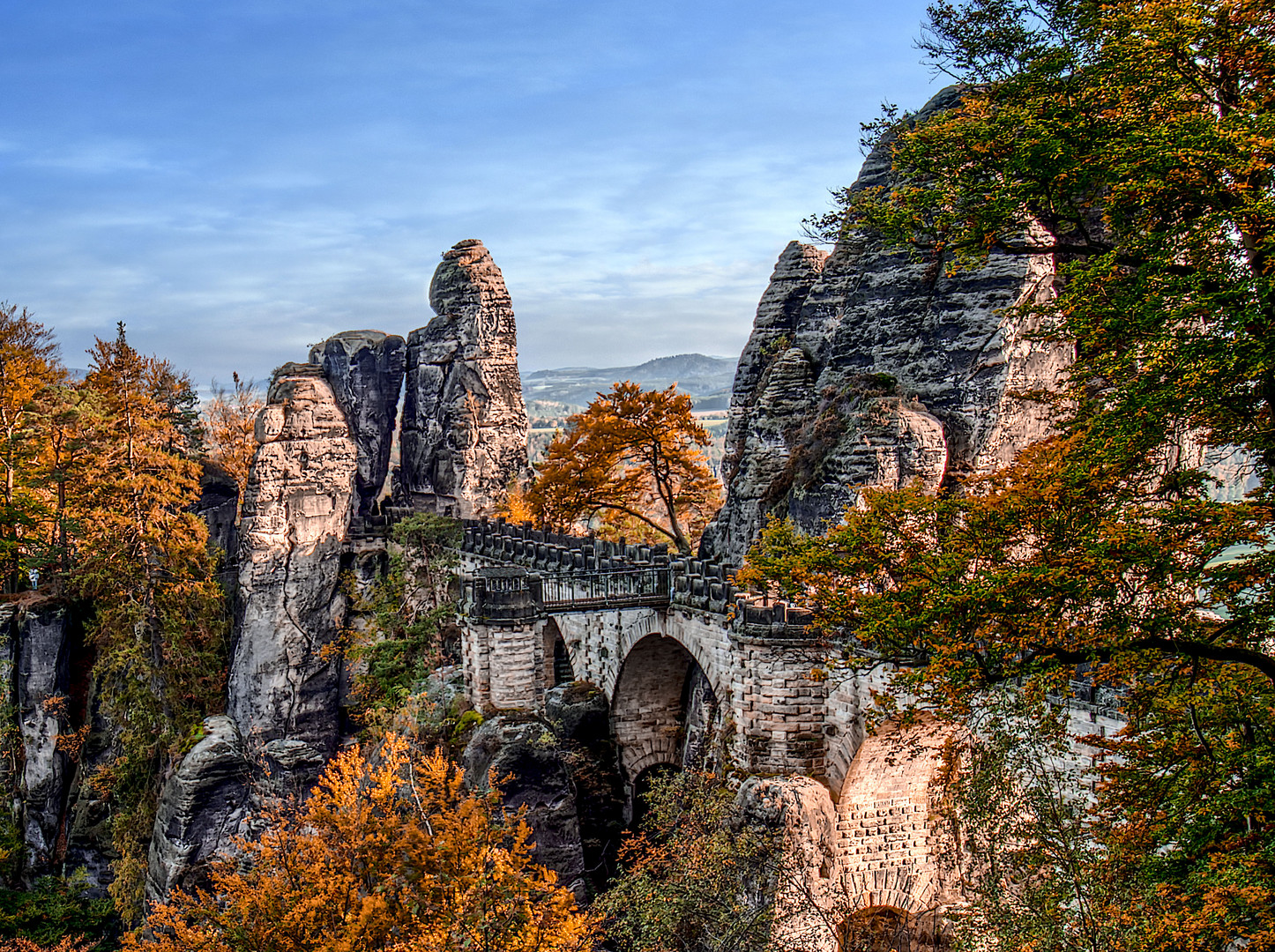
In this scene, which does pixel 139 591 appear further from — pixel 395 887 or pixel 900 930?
pixel 900 930

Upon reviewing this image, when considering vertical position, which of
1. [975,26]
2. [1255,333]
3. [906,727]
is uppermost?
[975,26]

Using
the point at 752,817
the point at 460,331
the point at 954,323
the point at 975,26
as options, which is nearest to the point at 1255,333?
the point at 975,26

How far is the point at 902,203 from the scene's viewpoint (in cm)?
1391

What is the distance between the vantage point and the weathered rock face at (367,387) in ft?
142

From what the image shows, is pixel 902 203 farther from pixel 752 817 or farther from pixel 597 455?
pixel 597 455

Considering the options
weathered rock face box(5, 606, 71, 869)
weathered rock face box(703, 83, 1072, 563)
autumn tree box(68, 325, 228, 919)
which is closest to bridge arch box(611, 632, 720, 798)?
weathered rock face box(703, 83, 1072, 563)

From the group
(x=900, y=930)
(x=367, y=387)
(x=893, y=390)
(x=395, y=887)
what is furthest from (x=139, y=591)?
(x=900, y=930)

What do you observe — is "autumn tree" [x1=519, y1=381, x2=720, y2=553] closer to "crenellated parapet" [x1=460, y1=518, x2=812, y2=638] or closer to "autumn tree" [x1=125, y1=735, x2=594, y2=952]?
"crenellated parapet" [x1=460, y1=518, x2=812, y2=638]

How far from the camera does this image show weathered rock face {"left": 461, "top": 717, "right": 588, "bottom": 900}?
21.6 m

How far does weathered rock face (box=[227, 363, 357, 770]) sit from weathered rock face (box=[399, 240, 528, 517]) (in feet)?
14.5

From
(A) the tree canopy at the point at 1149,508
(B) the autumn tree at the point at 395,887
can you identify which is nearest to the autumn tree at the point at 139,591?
(B) the autumn tree at the point at 395,887

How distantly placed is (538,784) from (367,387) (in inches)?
1040

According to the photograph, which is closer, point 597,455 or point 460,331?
point 597,455

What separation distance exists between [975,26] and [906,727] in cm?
1012
